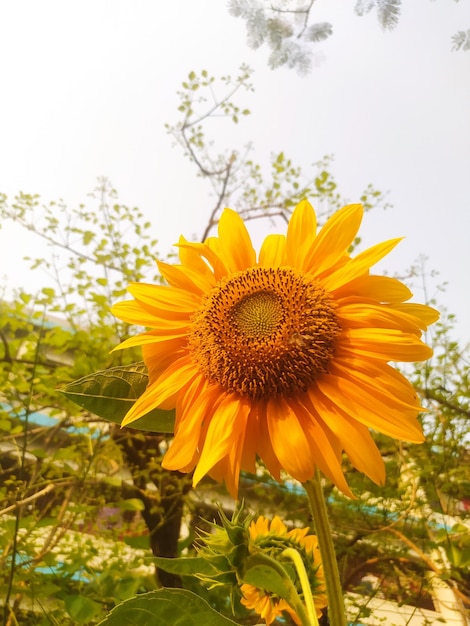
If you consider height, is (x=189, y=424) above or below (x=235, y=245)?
below

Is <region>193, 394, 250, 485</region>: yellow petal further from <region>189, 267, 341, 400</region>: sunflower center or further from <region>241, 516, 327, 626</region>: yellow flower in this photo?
<region>241, 516, 327, 626</region>: yellow flower

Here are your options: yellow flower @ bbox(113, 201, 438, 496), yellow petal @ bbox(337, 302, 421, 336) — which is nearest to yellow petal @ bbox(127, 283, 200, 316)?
yellow flower @ bbox(113, 201, 438, 496)

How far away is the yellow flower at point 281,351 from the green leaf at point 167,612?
6cm

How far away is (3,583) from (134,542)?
0.71ft

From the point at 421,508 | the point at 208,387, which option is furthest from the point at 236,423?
the point at 421,508

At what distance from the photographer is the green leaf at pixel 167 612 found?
10.0 inches

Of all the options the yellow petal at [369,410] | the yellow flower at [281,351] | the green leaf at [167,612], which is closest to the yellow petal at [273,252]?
Answer: the yellow flower at [281,351]

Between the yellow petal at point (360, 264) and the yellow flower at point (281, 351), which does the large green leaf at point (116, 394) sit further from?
the yellow petal at point (360, 264)

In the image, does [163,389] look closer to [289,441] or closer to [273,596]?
[289,441]

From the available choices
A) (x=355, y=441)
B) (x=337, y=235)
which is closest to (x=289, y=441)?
(x=355, y=441)

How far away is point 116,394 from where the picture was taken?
12.8 inches

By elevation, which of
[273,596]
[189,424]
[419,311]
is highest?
[419,311]

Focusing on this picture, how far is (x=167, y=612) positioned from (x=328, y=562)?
0.08 meters

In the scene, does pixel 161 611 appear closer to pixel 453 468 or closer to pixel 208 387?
pixel 208 387
